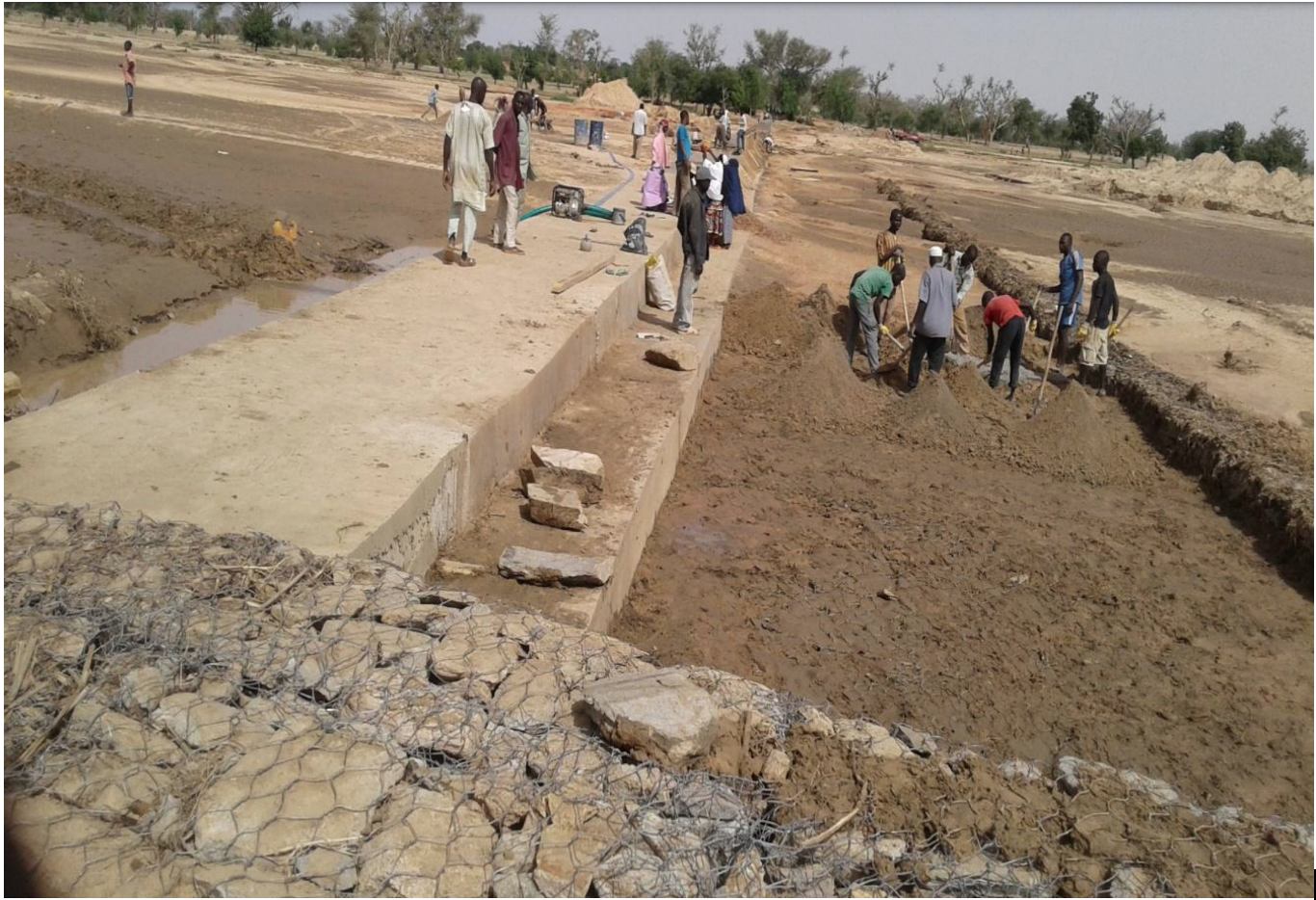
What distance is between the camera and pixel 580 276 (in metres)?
9.23

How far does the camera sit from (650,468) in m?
6.39

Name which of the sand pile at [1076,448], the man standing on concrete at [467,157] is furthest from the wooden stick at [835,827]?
the man standing on concrete at [467,157]

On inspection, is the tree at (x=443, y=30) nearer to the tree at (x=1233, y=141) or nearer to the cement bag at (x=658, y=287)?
the tree at (x=1233, y=141)

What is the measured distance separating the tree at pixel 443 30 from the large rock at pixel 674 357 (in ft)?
197

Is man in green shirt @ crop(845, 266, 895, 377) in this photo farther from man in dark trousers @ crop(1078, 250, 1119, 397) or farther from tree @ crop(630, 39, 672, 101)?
tree @ crop(630, 39, 672, 101)

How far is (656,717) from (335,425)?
9.11 feet

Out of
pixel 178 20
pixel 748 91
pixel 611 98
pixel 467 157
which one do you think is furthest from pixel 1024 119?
pixel 467 157

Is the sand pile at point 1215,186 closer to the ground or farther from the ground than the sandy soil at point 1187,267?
farther from the ground

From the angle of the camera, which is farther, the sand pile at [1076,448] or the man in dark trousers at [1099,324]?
the man in dark trousers at [1099,324]

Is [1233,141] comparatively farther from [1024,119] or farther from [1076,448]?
[1076,448]

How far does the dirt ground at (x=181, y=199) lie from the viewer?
855cm

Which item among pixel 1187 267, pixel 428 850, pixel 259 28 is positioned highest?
pixel 259 28

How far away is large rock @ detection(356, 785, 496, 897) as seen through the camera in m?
2.52

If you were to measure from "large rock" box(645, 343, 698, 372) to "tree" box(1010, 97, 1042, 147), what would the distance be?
63.9 m
